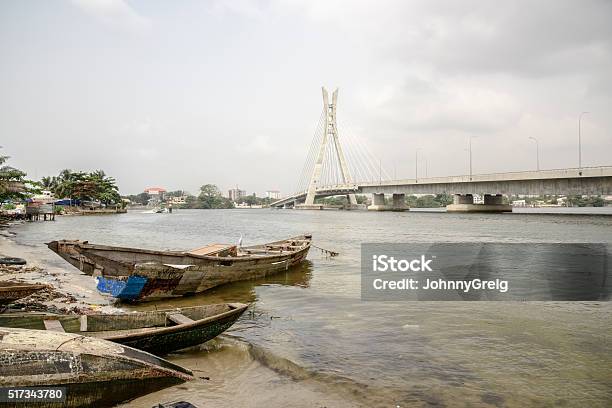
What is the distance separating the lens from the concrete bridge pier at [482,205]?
232 ft

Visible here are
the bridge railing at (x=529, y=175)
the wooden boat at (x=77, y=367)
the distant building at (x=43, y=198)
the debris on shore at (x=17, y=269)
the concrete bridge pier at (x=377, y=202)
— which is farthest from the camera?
the concrete bridge pier at (x=377, y=202)

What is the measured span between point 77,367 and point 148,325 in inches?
83.1

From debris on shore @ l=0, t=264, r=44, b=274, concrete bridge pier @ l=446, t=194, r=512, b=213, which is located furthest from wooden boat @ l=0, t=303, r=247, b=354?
concrete bridge pier @ l=446, t=194, r=512, b=213

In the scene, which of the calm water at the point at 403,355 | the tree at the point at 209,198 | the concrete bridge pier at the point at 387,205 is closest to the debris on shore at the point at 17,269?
the calm water at the point at 403,355

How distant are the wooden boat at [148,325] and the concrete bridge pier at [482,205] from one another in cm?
6939

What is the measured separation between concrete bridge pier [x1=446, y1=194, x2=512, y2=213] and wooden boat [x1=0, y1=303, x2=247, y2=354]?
69387 mm

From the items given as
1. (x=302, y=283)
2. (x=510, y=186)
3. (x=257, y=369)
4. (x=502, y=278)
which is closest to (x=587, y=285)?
(x=502, y=278)

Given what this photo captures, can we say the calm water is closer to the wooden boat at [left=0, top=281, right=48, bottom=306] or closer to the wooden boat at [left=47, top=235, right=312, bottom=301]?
the wooden boat at [left=47, top=235, right=312, bottom=301]

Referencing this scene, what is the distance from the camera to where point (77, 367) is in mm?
4680

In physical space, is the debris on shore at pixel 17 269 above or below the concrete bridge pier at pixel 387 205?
below

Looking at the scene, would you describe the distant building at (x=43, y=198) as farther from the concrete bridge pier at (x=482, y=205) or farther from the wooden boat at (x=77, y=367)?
the wooden boat at (x=77, y=367)

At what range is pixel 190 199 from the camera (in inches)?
7554

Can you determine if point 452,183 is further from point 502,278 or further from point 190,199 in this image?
point 190,199

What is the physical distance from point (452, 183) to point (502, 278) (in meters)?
50.2
